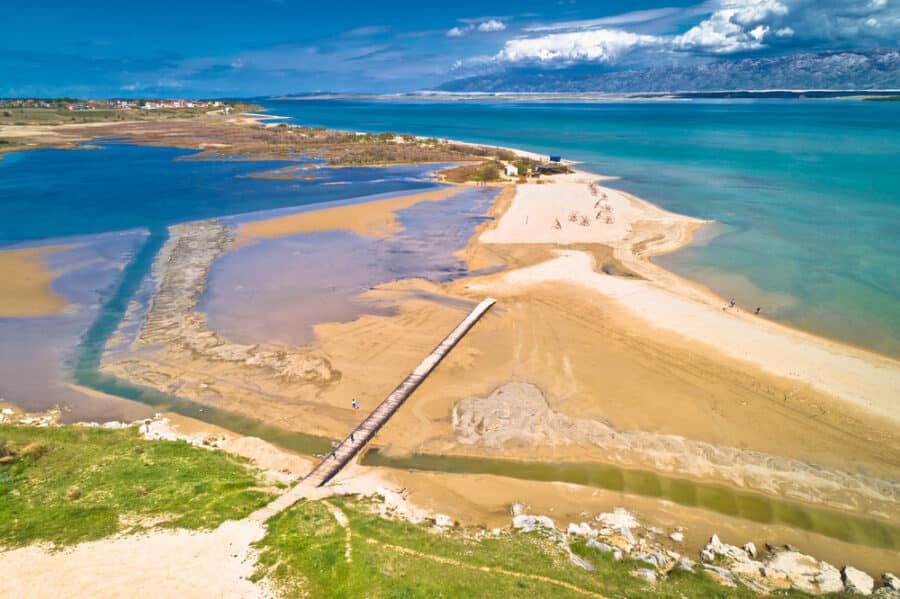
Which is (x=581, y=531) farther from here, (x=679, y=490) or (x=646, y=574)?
(x=679, y=490)

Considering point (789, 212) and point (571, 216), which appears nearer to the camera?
point (571, 216)

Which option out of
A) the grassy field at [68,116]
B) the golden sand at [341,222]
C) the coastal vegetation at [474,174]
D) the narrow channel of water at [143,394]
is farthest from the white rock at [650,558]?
the grassy field at [68,116]

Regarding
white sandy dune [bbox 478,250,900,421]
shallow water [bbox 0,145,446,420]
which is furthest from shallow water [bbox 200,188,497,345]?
white sandy dune [bbox 478,250,900,421]

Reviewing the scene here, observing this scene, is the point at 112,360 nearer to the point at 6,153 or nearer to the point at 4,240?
the point at 4,240

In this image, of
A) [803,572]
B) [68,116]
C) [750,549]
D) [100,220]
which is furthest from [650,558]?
[68,116]

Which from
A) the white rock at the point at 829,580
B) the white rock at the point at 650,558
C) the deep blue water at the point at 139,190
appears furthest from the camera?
the deep blue water at the point at 139,190

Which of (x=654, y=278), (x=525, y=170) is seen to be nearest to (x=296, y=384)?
(x=654, y=278)

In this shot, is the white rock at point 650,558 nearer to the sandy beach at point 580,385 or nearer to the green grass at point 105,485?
the sandy beach at point 580,385
